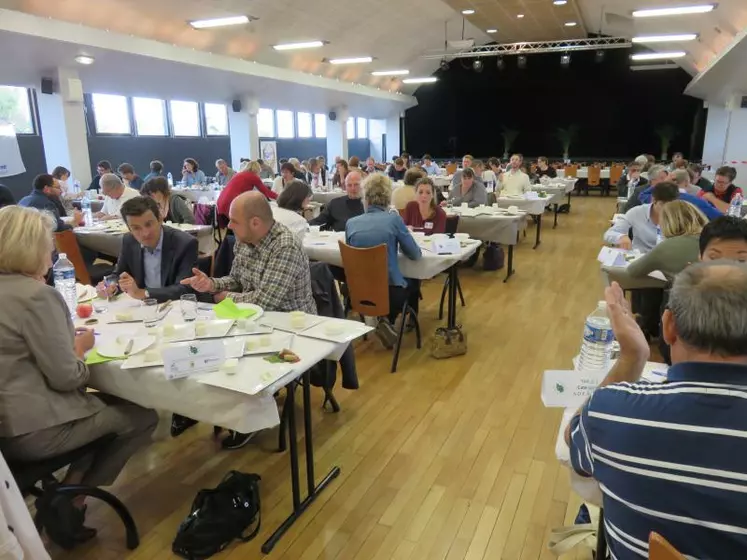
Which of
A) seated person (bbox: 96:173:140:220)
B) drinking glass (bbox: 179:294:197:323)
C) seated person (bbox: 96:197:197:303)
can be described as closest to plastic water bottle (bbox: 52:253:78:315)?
seated person (bbox: 96:197:197:303)

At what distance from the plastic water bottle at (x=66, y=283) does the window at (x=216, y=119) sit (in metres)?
10.7

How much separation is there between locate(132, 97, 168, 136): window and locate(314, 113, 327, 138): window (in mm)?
6300

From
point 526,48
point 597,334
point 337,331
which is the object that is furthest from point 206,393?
point 526,48

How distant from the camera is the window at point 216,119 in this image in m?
13.5

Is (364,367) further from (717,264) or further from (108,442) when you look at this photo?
(717,264)

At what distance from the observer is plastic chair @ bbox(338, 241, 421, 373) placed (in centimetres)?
362

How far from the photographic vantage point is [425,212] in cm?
521

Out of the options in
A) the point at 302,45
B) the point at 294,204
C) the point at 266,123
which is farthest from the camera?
the point at 266,123

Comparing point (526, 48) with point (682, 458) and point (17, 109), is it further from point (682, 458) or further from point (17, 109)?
point (682, 458)

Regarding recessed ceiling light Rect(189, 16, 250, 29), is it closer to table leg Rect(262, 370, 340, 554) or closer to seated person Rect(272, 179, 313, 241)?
seated person Rect(272, 179, 313, 241)

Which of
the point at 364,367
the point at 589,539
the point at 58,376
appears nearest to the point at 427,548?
the point at 589,539

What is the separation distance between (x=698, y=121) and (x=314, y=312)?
17.9 m

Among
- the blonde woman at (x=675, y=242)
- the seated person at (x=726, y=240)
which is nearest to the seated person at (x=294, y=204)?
the blonde woman at (x=675, y=242)

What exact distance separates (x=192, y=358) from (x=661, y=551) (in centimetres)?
150
